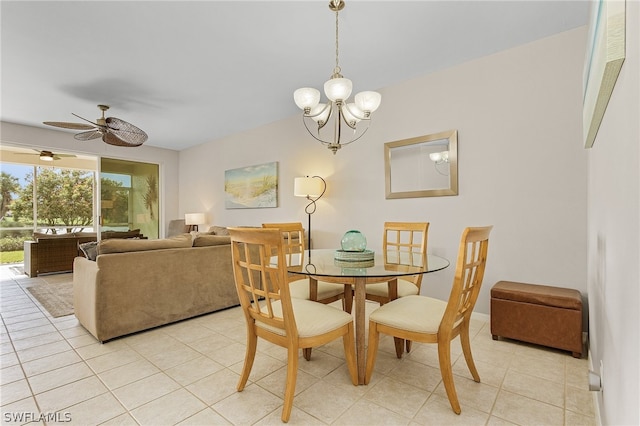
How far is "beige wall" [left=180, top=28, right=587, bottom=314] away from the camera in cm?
246

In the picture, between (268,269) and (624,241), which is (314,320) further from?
(624,241)

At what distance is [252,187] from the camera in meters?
5.21

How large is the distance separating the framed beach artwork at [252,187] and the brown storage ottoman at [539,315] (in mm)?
3339

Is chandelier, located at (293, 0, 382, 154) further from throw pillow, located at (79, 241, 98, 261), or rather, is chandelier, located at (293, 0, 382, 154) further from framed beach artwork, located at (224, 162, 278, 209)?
framed beach artwork, located at (224, 162, 278, 209)

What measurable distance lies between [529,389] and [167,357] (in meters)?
2.35

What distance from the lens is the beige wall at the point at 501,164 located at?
2465 millimetres

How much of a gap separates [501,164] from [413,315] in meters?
1.87

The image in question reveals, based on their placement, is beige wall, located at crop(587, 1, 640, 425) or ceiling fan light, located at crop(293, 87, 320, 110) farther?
ceiling fan light, located at crop(293, 87, 320, 110)

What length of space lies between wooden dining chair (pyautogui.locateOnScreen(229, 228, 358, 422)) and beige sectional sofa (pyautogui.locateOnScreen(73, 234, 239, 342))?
1404 mm

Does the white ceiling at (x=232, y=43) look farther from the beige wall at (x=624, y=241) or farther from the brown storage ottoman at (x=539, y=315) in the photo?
the brown storage ottoman at (x=539, y=315)

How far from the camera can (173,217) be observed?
22.4 feet

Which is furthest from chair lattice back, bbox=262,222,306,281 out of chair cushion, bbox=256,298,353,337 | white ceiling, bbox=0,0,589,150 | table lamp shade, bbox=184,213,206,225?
table lamp shade, bbox=184,213,206,225

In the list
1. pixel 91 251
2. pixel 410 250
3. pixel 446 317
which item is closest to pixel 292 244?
pixel 410 250

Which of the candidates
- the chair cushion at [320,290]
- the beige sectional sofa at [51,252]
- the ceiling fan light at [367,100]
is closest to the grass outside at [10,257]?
the beige sectional sofa at [51,252]
